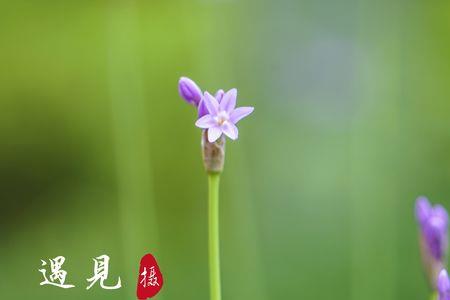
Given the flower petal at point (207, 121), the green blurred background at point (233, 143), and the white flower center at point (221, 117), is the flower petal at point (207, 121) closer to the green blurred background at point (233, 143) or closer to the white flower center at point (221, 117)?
the white flower center at point (221, 117)

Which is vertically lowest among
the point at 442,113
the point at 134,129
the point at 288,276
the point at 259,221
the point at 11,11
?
the point at 288,276

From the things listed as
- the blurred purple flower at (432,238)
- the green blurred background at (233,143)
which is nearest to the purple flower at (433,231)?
the blurred purple flower at (432,238)

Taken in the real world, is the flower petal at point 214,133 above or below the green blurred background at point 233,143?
below

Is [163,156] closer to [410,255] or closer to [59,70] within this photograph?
[59,70]

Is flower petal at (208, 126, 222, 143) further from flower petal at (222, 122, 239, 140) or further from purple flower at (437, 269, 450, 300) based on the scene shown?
purple flower at (437, 269, 450, 300)

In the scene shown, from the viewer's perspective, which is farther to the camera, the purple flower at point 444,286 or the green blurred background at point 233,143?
the green blurred background at point 233,143

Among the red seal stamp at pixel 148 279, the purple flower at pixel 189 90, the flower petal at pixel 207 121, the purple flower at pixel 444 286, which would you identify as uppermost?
the purple flower at pixel 189 90

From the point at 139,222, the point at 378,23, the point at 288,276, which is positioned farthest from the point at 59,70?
the point at 378,23
